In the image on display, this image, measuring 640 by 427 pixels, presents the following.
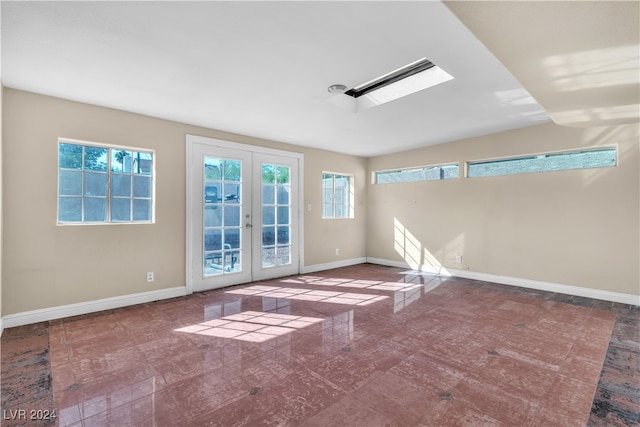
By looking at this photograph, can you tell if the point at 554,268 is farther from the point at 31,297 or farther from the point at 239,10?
the point at 31,297

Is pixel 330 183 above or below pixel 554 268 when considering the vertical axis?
above

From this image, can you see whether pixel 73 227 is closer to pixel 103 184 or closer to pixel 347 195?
pixel 103 184

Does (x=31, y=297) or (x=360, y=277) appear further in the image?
(x=360, y=277)

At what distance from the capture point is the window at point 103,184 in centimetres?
345

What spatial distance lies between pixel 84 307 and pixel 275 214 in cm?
293

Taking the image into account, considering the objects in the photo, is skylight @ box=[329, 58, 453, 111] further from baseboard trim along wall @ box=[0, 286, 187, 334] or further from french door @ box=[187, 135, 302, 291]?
baseboard trim along wall @ box=[0, 286, 187, 334]

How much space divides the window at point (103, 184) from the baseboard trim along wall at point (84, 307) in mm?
971

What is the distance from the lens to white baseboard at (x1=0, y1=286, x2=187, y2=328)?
310 centimetres

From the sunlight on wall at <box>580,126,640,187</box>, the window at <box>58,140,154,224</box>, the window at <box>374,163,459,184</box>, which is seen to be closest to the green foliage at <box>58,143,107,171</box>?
the window at <box>58,140,154,224</box>

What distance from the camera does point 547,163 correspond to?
4508 millimetres

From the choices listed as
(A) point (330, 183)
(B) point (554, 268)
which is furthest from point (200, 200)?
(B) point (554, 268)

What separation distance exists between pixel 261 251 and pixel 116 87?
307cm

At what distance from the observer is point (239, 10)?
191 centimetres

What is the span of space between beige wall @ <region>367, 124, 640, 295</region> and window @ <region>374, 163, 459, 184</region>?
13 centimetres
